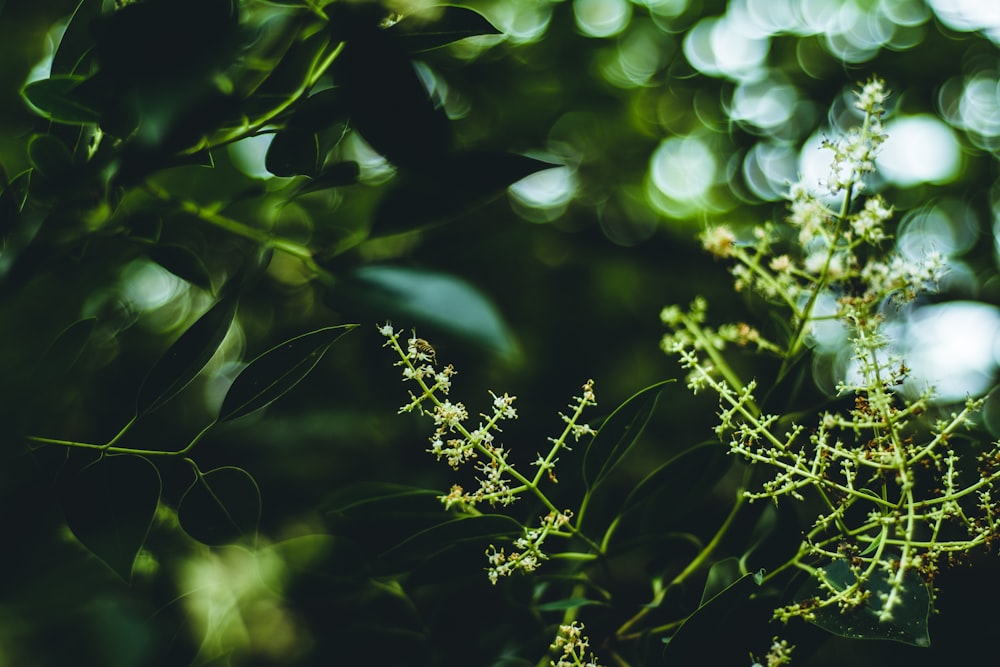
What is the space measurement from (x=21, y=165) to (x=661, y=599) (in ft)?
4.25

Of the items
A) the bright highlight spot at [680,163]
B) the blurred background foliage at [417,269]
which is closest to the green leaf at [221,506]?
the blurred background foliage at [417,269]

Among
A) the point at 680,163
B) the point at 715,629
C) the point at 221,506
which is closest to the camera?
the point at 715,629

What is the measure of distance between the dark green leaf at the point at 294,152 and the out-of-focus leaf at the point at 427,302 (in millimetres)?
110

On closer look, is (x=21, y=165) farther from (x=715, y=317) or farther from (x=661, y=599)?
(x=715, y=317)

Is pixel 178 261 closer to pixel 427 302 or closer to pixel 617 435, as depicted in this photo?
pixel 427 302

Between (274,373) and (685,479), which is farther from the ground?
(274,373)

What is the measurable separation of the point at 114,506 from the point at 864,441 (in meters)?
0.76

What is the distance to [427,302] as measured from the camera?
23.1 inches

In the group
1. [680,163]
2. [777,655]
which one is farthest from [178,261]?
[680,163]

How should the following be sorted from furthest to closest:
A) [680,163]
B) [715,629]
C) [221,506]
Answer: [680,163]
[221,506]
[715,629]

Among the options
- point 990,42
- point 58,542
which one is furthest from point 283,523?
point 990,42

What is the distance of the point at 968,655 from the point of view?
2.57ft

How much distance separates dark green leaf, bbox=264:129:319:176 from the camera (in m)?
0.65

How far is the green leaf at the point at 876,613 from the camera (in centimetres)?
57
